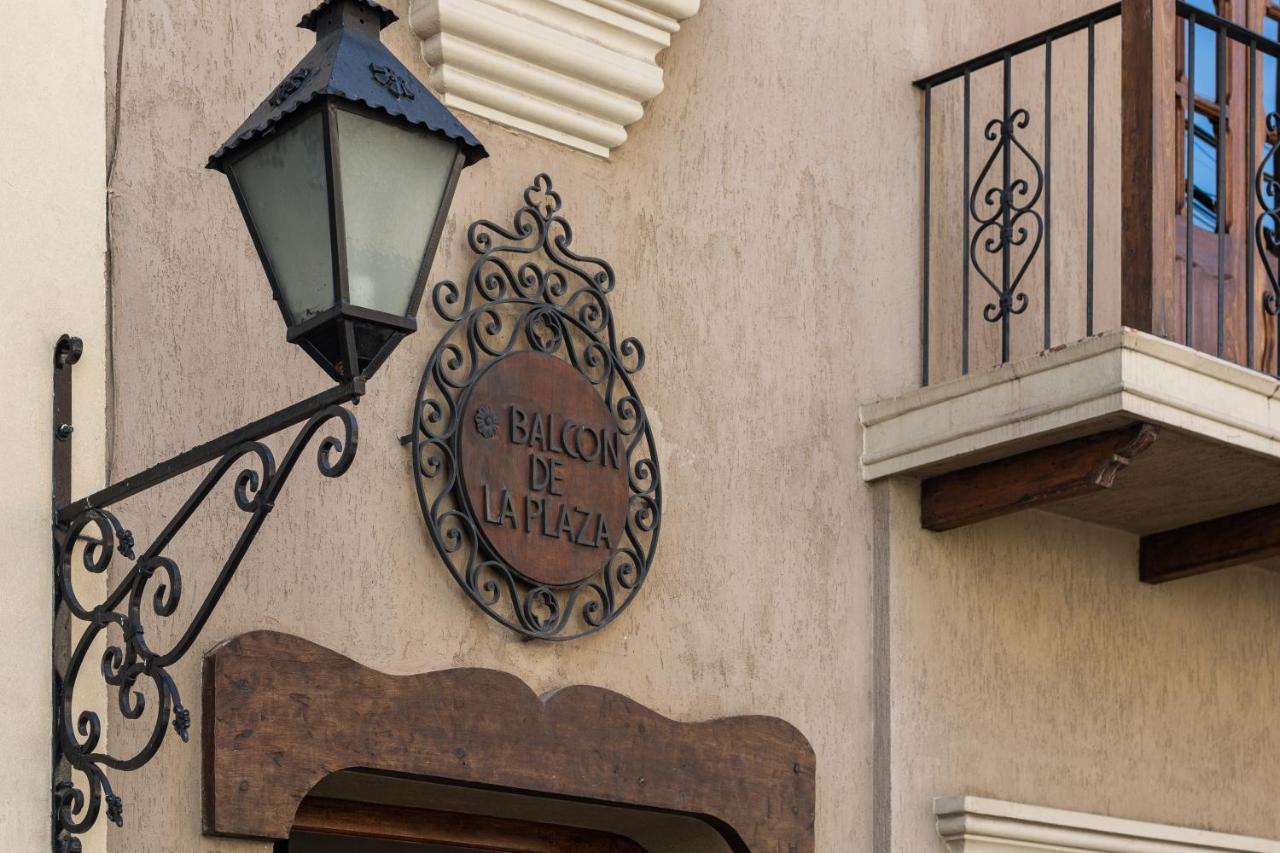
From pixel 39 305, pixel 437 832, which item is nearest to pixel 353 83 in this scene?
pixel 39 305

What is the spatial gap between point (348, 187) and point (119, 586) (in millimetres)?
816

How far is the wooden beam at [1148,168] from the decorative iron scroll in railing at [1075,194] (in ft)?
0.06

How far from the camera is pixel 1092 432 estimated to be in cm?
497

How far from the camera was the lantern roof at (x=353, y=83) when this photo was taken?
333cm

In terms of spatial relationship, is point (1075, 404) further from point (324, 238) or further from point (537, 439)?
point (324, 238)

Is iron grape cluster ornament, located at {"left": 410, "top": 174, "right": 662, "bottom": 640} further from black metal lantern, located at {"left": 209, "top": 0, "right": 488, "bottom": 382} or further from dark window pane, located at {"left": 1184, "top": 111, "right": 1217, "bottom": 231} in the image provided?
dark window pane, located at {"left": 1184, "top": 111, "right": 1217, "bottom": 231}

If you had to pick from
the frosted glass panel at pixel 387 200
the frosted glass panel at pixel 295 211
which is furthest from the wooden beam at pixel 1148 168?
the frosted glass panel at pixel 295 211

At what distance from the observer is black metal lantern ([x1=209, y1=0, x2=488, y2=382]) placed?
3.28m

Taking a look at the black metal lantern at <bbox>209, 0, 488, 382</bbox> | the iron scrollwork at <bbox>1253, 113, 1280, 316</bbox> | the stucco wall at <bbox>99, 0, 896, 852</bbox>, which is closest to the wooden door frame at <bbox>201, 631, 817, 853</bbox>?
the stucco wall at <bbox>99, 0, 896, 852</bbox>

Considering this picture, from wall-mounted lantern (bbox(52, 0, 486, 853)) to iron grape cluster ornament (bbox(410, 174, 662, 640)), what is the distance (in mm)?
986

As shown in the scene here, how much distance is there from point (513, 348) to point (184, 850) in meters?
1.32

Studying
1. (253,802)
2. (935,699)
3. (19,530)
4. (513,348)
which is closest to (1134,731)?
(935,699)

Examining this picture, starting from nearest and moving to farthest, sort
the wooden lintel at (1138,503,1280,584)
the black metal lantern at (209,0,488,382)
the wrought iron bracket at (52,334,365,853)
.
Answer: the black metal lantern at (209,0,488,382) < the wrought iron bracket at (52,334,365,853) < the wooden lintel at (1138,503,1280,584)

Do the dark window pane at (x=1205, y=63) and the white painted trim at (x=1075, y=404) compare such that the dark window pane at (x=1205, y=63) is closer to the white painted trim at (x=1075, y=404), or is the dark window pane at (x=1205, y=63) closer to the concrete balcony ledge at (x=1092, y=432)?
the concrete balcony ledge at (x=1092, y=432)
